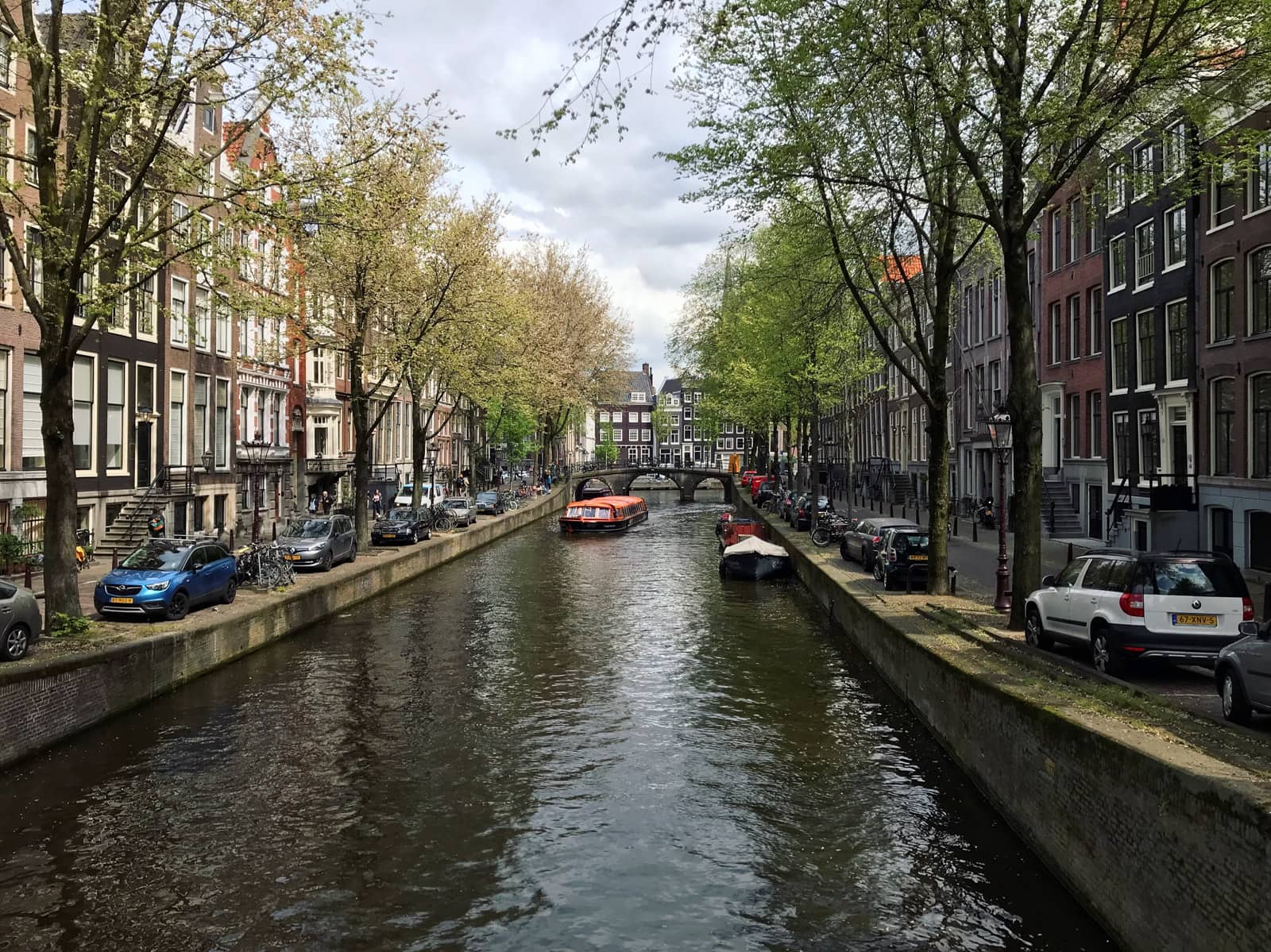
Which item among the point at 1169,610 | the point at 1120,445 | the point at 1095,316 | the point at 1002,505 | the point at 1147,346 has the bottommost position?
the point at 1169,610

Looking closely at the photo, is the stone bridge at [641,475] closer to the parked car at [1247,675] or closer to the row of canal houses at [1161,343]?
the row of canal houses at [1161,343]

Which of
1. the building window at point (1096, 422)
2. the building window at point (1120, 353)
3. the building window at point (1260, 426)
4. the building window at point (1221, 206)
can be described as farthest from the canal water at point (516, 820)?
the building window at point (1096, 422)

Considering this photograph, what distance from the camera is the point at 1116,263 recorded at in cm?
3416

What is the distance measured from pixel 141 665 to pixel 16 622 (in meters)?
2.16

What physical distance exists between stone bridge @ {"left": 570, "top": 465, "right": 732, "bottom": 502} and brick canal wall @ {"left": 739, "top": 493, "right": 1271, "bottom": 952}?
7542cm

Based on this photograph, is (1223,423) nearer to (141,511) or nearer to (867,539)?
(867,539)

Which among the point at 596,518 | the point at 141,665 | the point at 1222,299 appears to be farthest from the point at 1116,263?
the point at 141,665

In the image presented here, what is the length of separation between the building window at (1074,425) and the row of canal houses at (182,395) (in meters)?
26.4

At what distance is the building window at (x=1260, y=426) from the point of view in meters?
24.8

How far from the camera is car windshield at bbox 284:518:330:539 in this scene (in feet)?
94.3

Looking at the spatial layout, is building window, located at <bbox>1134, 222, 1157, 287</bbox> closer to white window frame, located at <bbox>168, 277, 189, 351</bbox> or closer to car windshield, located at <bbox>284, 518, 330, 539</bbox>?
car windshield, located at <bbox>284, 518, 330, 539</bbox>

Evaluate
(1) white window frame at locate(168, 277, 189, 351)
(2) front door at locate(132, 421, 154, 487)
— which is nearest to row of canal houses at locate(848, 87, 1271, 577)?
(1) white window frame at locate(168, 277, 189, 351)

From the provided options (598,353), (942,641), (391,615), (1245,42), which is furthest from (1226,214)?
(598,353)

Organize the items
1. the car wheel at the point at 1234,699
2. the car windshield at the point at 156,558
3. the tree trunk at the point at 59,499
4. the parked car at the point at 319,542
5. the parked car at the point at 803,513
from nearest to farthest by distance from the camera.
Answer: the car wheel at the point at 1234,699 < the tree trunk at the point at 59,499 < the car windshield at the point at 156,558 < the parked car at the point at 319,542 < the parked car at the point at 803,513
